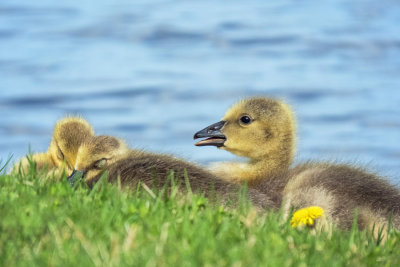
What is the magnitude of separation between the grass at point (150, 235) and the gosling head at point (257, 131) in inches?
77.0

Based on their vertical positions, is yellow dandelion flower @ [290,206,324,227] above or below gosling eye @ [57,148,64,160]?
below

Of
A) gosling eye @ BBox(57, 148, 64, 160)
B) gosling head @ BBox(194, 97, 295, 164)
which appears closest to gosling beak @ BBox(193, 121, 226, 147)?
gosling head @ BBox(194, 97, 295, 164)

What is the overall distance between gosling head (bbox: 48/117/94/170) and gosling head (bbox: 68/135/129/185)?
66 centimetres

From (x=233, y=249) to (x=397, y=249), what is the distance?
1279 millimetres

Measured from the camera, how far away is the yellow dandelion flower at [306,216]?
498cm

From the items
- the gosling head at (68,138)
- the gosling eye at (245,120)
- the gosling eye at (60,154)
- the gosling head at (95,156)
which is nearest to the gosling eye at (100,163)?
the gosling head at (95,156)

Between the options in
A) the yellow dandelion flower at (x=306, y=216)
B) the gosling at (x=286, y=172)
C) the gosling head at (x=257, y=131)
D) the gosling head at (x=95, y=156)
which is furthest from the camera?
the gosling head at (x=257, y=131)

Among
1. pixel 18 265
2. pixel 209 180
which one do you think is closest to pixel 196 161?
pixel 209 180

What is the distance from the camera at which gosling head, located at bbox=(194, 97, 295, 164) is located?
6906mm

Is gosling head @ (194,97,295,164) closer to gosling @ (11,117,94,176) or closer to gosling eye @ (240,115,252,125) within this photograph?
gosling eye @ (240,115,252,125)

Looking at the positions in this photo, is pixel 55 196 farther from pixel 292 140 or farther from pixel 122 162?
pixel 292 140

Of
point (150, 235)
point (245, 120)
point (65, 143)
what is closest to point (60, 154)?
point (65, 143)

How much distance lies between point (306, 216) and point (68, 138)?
9.09 ft

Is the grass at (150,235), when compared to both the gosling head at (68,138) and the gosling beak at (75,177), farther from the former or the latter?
the gosling head at (68,138)
